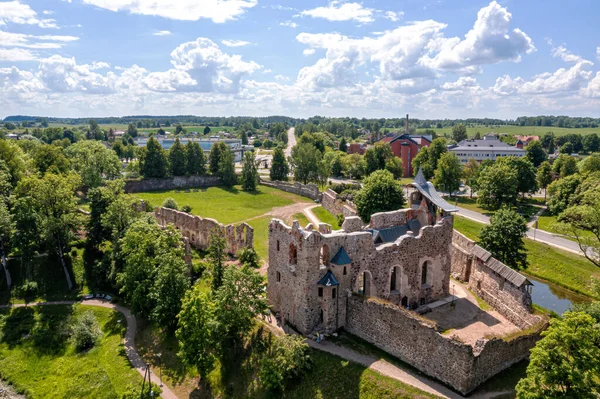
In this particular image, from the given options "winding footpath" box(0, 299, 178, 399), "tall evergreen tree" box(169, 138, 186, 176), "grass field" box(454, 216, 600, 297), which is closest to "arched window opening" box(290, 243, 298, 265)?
"winding footpath" box(0, 299, 178, 399)

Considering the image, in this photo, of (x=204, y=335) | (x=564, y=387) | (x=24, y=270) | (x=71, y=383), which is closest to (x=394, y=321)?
(x=564, y=387)

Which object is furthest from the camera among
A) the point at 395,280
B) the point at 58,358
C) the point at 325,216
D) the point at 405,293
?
the point at 325,216

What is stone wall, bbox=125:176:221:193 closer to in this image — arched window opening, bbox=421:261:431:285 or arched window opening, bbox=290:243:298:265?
Answer: arched window opening, bbox=290:243:298:265

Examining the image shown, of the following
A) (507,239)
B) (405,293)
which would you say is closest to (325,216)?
(507,239)

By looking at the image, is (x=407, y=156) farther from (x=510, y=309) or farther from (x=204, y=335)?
(x=204, y=335)

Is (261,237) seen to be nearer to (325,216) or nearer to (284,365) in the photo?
(325,216)

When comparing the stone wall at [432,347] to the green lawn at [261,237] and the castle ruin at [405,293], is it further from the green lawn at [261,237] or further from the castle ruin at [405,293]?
the green lawn at [261,237]
